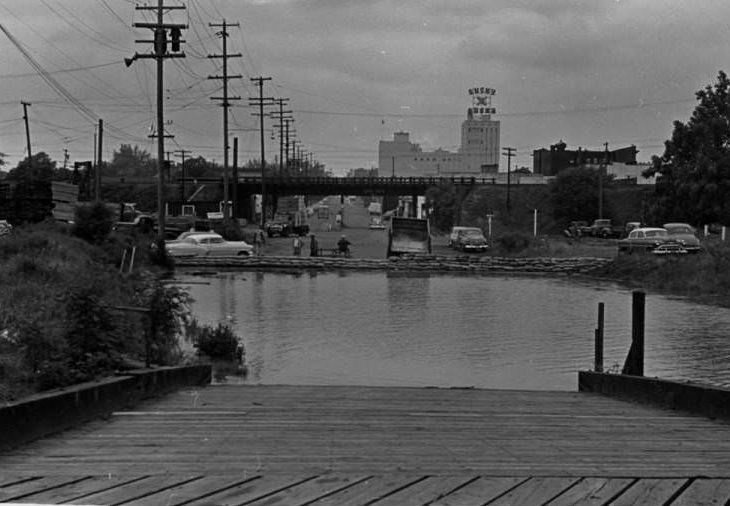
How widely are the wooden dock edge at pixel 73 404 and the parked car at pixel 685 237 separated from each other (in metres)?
44.7

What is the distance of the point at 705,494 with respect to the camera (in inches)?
206

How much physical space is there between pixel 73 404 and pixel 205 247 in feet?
163

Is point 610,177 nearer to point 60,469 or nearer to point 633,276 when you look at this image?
point 633,276

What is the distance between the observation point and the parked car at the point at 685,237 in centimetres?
5150

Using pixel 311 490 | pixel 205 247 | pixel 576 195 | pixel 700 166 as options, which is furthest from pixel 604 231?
pixel 311 490

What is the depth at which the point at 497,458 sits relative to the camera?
20.8ft

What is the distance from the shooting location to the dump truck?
2427 inches

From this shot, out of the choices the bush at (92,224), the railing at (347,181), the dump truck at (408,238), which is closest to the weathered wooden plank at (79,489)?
the bush at (92,224)

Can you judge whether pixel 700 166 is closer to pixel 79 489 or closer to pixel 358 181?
pixel 358 181

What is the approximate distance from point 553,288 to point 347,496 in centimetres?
3961

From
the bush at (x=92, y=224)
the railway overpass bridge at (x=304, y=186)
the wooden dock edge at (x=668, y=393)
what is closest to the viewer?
the wooden dock edge at (x=668, y=393)

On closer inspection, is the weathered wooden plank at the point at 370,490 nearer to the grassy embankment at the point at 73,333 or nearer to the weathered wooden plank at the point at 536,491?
the weathered wooden plank at the point at 536,491

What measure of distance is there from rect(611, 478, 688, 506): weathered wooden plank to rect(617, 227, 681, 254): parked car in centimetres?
4856

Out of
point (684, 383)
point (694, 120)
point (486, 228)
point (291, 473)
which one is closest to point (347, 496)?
point (291, 473)
